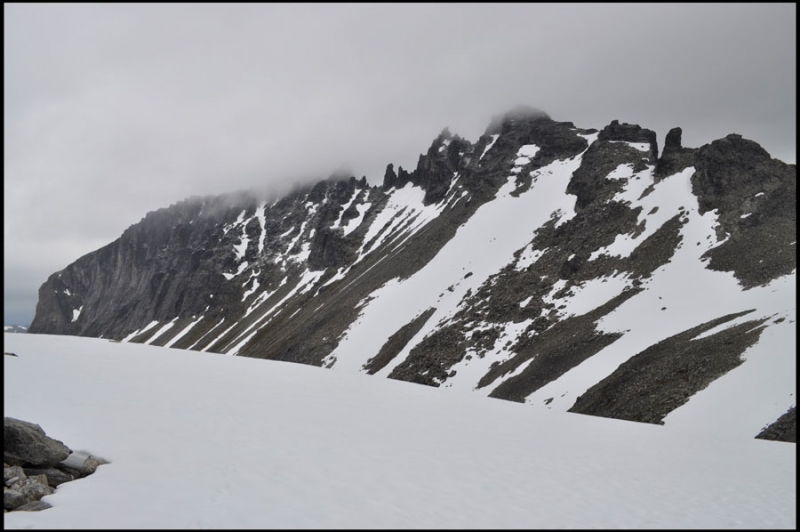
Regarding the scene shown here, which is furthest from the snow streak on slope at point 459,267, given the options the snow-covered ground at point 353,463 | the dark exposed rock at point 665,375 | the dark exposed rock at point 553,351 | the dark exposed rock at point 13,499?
the dark exposed rock at point 13,499

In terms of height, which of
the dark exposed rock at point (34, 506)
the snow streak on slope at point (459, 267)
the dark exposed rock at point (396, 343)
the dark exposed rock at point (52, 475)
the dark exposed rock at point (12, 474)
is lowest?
the dark exposed rock at point (34, 506)

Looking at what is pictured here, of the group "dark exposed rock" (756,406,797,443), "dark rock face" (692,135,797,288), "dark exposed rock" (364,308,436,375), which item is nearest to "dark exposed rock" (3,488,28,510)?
"dark exposed rock" (756,406,797,443)

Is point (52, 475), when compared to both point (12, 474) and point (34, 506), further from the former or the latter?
point (34, 506)

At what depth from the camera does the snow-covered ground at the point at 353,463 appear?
8734mm

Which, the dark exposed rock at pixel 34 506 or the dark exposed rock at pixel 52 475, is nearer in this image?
the dark exposed rock at pixel 34 506

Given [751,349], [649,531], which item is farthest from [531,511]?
[751,349]

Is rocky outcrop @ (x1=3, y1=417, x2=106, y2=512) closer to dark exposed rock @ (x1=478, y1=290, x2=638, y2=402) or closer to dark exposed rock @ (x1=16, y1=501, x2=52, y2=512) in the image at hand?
dark exposed rock @ (x1=16, y1=501, x2=52, y2=512)

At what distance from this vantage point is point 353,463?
11.8 m

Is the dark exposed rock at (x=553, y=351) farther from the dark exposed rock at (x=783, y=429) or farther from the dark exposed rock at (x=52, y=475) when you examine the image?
the dark exposed rock at (x=52, y=475)

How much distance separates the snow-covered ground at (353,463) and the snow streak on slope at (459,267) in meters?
39.8

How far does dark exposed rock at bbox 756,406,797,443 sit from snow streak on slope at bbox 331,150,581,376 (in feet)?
131

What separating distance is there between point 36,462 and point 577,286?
54.2m

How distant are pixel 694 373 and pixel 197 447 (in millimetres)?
29362

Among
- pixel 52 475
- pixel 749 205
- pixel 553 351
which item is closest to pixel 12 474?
pixel 52 475
